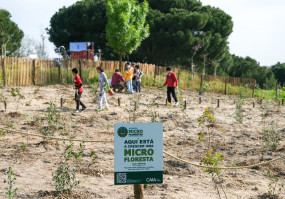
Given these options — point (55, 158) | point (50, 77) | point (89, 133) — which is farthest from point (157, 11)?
point (55, 158)

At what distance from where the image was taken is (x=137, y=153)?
149 inches

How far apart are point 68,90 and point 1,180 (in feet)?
34.8

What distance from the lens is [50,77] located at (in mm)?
18094

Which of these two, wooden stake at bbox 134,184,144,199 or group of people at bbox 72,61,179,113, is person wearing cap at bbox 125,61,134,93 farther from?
wooden stake at bbox 134,184,144,199

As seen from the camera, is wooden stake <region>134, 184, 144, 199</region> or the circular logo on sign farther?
wooden stake <region>134, 184, 144, 199</region>

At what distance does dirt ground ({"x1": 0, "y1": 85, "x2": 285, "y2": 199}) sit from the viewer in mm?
5473

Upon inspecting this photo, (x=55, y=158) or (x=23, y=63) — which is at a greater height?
(x=23, y=63)

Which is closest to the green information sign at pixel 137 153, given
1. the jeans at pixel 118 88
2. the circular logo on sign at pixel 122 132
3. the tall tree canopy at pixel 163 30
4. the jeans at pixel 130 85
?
the circular logo on sign at pixel 122 132

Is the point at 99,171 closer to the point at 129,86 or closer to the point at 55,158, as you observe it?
the point at 55,158

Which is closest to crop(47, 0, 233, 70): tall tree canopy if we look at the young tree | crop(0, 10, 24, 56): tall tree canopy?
crop(0, 10, 24, 56): tall tree canopy

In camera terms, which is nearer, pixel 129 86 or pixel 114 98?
pixel 114 98

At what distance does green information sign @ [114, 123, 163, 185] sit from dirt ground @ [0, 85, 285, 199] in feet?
4.74

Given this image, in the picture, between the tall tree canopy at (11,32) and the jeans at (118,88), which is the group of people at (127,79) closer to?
the jeans at (118,88)

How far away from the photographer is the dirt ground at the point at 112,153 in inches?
215
